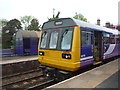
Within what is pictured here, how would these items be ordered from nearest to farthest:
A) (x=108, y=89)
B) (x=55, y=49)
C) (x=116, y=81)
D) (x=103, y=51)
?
1. (x=108, y=89)
2. (x=116, y=81)
3. (x=55, y=49)
4. (x=103, y=51)

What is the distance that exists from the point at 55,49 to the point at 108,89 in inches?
121

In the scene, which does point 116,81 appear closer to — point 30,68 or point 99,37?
point 99,37

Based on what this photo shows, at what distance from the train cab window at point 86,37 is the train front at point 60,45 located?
0.41 meters

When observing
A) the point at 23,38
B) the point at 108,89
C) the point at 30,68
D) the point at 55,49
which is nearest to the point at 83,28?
the point at 55,49

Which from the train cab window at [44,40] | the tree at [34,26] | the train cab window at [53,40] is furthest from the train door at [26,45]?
the tree at [34,26]

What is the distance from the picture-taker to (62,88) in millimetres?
4316

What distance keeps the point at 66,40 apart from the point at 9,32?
3667cm

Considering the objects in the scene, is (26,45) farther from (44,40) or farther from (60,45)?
(60,45)

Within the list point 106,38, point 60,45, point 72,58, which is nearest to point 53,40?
point 60,45

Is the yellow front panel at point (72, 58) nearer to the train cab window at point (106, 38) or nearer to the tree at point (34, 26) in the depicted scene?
the train cab window at point (106, 38)

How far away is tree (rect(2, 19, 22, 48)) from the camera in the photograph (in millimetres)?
36550

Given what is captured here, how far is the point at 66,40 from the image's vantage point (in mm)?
5918

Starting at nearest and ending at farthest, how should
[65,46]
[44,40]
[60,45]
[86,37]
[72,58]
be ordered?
[72,58] → [65,46] → [60,45] → [86,37] → [44,40]

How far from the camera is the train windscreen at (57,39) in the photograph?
5.82 meters
